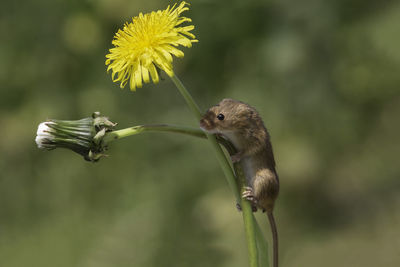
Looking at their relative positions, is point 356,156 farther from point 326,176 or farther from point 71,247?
point 71,247

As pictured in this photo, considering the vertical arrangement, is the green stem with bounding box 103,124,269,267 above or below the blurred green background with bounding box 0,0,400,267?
below

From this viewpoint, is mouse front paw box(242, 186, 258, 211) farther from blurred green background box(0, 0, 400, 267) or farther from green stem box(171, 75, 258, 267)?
blurred green background box(0, 0, 400, 267)

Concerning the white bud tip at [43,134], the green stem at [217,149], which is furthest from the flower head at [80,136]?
the green stem at [217,149]

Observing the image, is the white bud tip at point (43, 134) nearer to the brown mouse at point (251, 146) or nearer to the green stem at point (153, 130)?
the green stem at point (153, 130)

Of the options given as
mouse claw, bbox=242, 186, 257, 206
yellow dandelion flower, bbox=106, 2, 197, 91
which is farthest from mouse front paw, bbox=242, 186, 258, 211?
yellow dandelion flower, bbox=106, 2, 197, 91

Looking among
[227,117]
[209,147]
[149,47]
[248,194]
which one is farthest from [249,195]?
[209,147]

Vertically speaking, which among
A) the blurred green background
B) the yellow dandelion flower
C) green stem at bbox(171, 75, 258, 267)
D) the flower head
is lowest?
green stem at bbox(171, 75, 258, 267)

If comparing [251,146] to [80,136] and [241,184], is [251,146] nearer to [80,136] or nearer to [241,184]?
[241,184]

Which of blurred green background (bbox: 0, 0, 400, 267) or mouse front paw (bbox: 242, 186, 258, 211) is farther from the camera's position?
blurred green background (bbox: 0, 0, 400, 267)
